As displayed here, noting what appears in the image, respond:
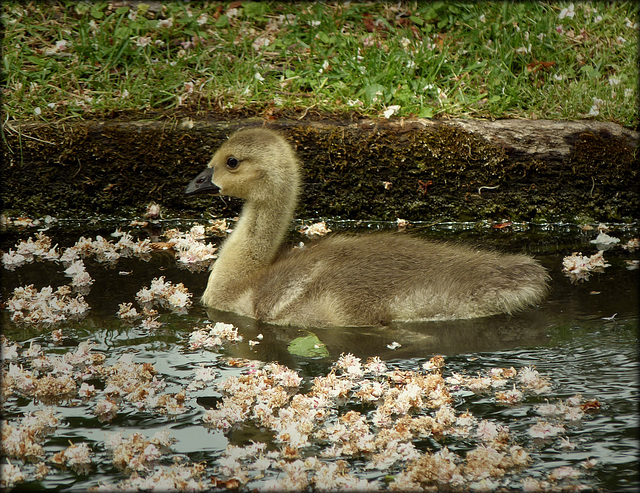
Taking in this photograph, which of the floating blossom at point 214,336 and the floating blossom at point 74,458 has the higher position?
the floating blossom at point 214,336

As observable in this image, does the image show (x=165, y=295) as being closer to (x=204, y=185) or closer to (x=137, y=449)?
(x=204, y=185)

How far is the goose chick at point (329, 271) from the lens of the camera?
581 cm

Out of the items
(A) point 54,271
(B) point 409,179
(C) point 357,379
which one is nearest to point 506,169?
(B) point 409,179

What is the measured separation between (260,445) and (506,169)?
195 inches

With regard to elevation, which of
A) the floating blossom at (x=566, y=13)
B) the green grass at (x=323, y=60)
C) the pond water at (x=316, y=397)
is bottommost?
the pond water at (x=316, y=397)

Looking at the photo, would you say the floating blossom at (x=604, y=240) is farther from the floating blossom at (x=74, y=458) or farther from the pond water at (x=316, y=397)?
the floating blossom at (x=74, y=458)

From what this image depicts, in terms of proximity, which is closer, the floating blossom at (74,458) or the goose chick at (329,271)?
the floating blossom at (74,458)

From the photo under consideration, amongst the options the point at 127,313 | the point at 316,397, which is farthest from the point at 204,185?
the point at 316,397

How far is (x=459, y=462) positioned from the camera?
3.94 m

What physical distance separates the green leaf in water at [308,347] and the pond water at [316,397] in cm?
1

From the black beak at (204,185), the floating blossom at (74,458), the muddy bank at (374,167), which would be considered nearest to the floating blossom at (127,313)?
the black beak at (204,185)

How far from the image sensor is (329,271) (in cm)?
593

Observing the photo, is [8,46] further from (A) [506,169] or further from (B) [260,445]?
(B) [260,445]

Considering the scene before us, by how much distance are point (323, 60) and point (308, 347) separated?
477 centimetres
